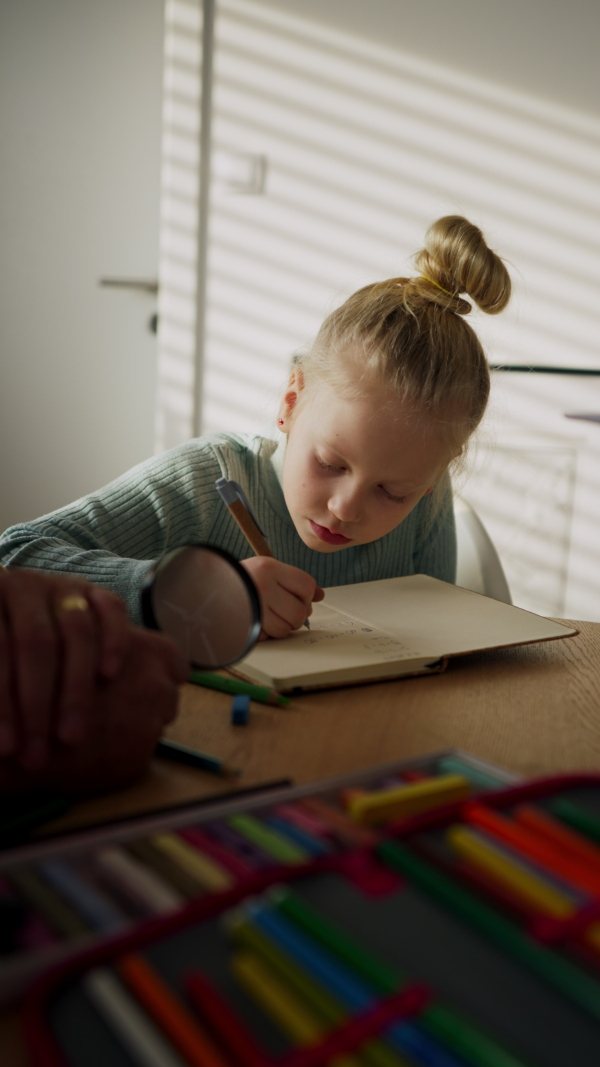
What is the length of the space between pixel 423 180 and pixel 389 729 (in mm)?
1913

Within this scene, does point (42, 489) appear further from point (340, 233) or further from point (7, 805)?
point (7, 805)

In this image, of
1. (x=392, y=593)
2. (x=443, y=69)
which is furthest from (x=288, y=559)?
(x=443, y=69)

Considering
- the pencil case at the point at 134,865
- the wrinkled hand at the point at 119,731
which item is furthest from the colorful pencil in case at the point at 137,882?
the wrinkled hand at the point at 119,731

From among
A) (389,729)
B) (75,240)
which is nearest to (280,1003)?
(389,729)

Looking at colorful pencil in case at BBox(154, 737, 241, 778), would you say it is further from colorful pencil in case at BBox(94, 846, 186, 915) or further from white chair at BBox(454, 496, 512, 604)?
white chair at BBox(454, 496, 512, 604)

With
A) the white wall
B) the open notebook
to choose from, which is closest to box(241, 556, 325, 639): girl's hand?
the open notebook

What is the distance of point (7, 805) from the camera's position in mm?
432

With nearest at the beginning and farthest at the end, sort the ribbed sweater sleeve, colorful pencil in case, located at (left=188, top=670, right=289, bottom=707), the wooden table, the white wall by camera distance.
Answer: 1. the wooden table
2. colorful pencil in case, located at (left=188, top=670, right=289, bottom=707)
3. the ribbed sweater sleeve
4. the white wall

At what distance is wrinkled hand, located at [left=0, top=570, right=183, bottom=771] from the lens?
0.42 metres

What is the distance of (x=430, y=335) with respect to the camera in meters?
1.02

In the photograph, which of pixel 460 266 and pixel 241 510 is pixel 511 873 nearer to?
pixel 241 510

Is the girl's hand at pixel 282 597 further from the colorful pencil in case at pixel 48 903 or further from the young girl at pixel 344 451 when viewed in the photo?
the colorful pencil in case at pixel 48 903

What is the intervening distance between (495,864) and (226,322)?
2.16 m

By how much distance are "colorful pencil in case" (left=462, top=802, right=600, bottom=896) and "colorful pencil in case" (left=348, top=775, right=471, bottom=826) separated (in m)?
0.02
